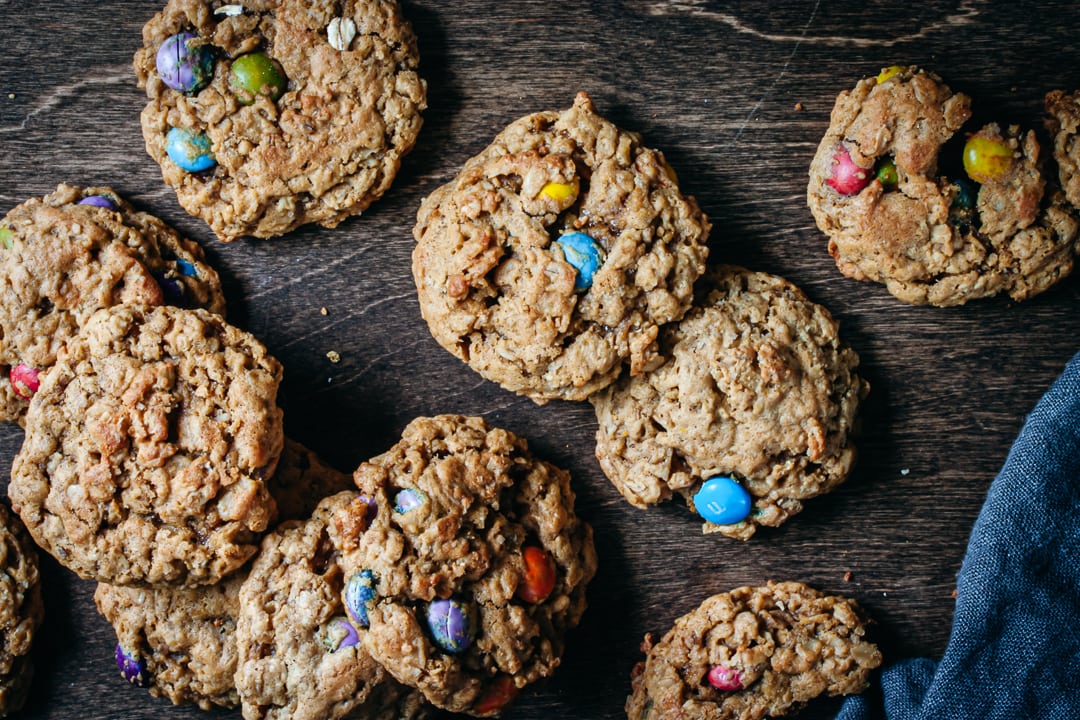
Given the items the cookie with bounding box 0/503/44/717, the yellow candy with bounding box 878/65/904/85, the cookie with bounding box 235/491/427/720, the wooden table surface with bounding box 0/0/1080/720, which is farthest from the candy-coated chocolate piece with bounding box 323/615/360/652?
the yellow candy with bounding box 878/65/904/85

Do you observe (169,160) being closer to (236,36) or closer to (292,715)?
(236,36)

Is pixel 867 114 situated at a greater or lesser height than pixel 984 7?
lesser

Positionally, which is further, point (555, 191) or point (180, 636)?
point (180, 636)

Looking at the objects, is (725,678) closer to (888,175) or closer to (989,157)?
(888,175)

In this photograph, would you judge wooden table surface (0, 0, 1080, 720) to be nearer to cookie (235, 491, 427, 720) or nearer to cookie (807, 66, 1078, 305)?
cookie (807, 66, 1078, 305)

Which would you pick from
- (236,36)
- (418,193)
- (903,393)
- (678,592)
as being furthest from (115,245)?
(903,393)

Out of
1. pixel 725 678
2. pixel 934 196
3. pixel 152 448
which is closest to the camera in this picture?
pixel 152 448

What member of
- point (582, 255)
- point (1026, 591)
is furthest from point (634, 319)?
point (1026, 591)
